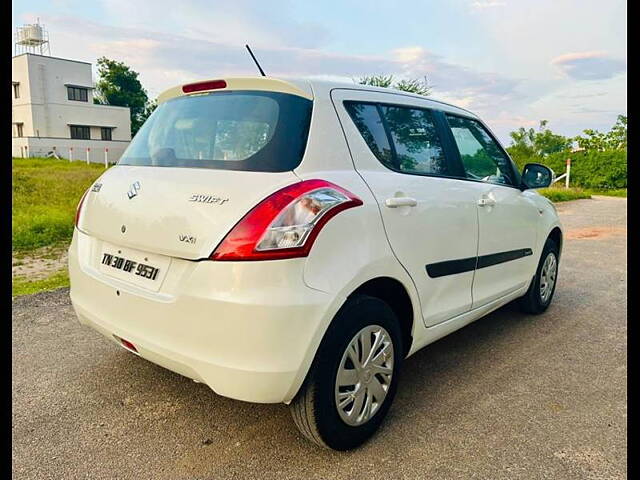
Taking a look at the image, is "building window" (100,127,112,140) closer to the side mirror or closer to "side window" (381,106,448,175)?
the side mirror

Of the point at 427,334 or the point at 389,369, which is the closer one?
the point at 389,369

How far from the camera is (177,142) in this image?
8.77 ft

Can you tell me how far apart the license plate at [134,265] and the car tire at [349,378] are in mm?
807

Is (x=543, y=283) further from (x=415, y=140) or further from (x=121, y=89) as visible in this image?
(x=121, y=89)

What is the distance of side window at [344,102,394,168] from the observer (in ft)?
8.71

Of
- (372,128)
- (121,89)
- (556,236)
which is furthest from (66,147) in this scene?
(372,128)

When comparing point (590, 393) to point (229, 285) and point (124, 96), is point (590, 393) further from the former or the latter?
point (124, 96)

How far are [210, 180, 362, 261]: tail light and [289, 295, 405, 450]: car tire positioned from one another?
0.41 meters

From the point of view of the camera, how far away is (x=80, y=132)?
4388 centimetres

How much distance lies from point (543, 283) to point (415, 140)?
91.9 inches
